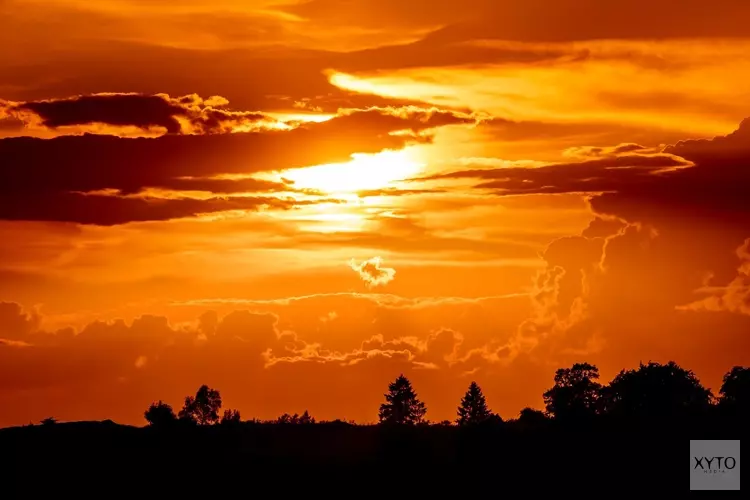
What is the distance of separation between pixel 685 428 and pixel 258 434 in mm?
41038

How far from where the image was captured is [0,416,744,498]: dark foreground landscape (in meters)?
123

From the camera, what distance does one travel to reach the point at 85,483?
403ft

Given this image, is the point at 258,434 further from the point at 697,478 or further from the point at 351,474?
the point at 697,478

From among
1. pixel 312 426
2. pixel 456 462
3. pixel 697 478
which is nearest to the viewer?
pixel 697 478

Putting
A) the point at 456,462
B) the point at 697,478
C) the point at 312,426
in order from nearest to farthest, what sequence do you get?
the point at 697,478 < the point at 456,462 < the point at 312,426

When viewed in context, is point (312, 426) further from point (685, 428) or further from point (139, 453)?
point (685, 428)

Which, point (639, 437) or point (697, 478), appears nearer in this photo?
point (697, 478)

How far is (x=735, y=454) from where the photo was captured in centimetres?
12394

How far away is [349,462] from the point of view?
130750 millimetres

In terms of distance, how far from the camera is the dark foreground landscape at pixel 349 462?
12344 centimetres

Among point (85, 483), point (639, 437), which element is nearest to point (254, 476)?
point (85, 483)

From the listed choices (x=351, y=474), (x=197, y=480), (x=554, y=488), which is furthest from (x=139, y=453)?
(x=554, y=488)

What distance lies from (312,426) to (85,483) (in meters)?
27.9

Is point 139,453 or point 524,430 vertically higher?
point 524,430
